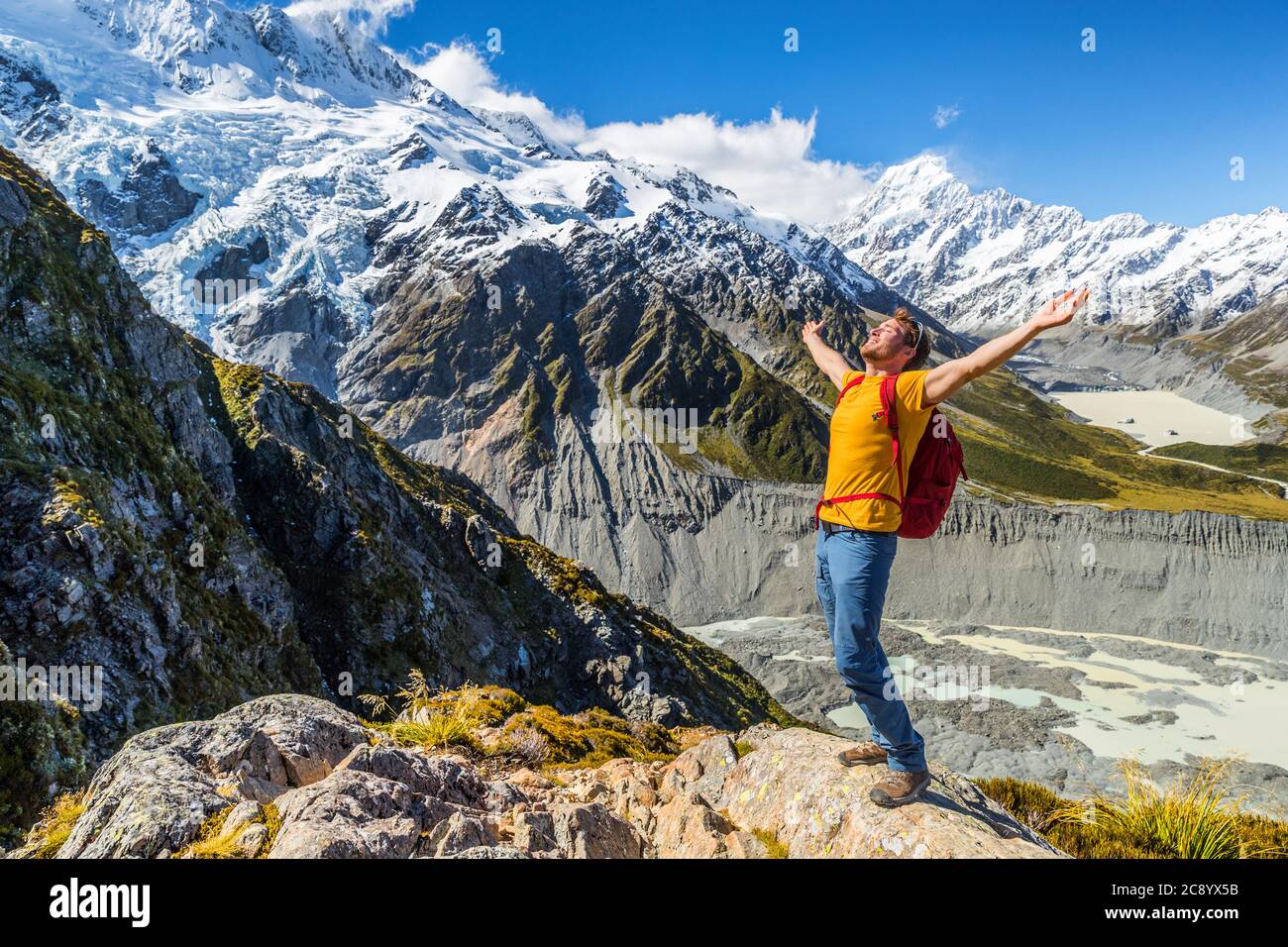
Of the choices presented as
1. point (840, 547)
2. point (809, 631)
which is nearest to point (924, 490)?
point (840, 547)

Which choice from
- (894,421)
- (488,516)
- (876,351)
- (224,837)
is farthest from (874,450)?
(488,516)

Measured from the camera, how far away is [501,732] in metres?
11.8

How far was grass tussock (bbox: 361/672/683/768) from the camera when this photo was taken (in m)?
10.5

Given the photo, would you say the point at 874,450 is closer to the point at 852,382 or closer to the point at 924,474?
the point at 924,474

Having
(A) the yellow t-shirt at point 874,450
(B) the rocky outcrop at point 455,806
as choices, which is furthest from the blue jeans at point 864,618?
(B) the rocky outcrop at point 455,806

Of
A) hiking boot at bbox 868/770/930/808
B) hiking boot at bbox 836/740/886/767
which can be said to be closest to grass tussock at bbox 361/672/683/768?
hiking boot at bbox 836/740/886/767

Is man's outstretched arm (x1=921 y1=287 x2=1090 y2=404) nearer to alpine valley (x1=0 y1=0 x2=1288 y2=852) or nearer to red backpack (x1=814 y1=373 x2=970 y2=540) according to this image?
red backpack (x1=814 y1=373 x2=970 y2=540)

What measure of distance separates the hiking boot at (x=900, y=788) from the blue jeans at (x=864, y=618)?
3.3 inches

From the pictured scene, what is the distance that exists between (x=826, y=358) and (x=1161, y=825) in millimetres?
5701

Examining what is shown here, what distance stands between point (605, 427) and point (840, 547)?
14133 cm

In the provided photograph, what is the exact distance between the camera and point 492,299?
177 metres

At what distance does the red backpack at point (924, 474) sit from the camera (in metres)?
5.82

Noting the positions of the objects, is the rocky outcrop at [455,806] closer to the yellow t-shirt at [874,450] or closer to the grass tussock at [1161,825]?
the grass tussock at [1161,825]
